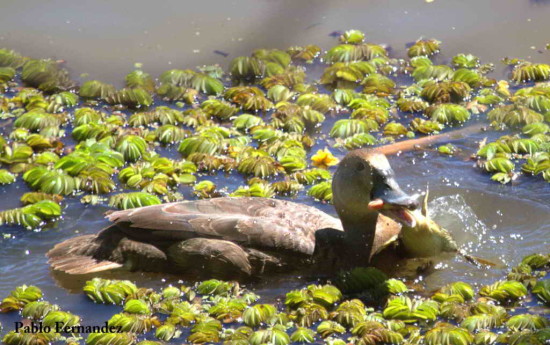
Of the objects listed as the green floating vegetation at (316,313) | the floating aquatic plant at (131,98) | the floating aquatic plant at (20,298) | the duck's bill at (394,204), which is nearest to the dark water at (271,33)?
the floating aquatic plant at (131,98)

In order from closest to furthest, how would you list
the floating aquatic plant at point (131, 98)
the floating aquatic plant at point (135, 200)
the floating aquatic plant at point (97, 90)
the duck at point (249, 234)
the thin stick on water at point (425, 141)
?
the duck at point (249, 234), the floating aquatic plant at point (135, 200), the thin stick on water at point (425, 141), the floating aquatic plant at point (131, 98), the floating aquatic plant at point (97, 90)

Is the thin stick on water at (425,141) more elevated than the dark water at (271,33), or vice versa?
the dark water at (271,33)

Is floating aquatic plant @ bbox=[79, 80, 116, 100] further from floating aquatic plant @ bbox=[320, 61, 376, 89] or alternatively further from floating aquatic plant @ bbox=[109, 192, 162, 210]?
floating aquatic plant @ bbox=[109, 192, 162, 210]

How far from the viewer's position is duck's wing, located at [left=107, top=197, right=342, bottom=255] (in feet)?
28.2

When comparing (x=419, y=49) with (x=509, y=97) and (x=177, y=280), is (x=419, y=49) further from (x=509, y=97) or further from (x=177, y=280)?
(x=177, y=280)

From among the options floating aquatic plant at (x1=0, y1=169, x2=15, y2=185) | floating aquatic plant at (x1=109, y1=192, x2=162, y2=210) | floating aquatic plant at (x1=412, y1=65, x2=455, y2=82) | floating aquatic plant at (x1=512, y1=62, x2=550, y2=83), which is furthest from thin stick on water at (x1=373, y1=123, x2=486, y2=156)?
floating aquatic plant at (x1=0, y1=169, x2=15, y2=185)

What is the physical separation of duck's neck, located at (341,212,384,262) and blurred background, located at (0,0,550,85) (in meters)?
4.93

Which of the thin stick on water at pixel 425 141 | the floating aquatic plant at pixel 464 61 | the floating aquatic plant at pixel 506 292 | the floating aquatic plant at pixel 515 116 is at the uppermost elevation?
the floating aquatic plant at pixel 464 61

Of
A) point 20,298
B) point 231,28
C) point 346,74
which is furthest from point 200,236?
point 231,28

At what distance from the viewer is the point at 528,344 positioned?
719 centimetres

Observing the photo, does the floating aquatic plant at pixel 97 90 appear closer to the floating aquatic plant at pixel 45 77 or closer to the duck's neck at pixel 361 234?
the floating aquatic plant at pixel 45 77

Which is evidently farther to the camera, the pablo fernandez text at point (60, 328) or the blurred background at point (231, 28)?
the blurred background at point (231, 28)

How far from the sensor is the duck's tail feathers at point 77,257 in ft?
29.0

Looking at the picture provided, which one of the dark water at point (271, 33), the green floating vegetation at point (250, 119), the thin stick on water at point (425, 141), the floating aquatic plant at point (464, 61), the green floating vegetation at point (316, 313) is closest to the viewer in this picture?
the green floating vegetation at point (316, 313)
